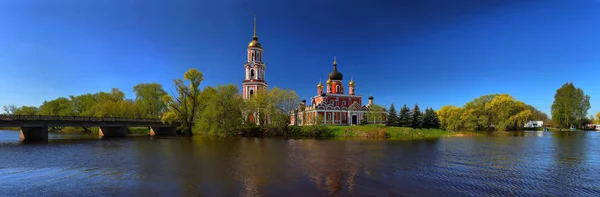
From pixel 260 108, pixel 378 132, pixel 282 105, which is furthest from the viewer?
pixel 282 105

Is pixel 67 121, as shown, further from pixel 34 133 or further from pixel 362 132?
pixel 362 132

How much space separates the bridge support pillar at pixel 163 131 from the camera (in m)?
57.7

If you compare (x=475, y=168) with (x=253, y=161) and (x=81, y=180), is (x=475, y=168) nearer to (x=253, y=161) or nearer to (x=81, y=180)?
(x=253, y=161)

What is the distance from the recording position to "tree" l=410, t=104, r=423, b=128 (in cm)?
5631

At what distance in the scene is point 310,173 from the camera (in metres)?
15.4

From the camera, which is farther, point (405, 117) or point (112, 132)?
point (405, 117)

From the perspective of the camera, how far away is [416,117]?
56875 mm

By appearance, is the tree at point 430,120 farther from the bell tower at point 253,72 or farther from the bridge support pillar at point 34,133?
the bridge support pillar at point 34,133

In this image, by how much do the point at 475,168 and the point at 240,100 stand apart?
3942 cm

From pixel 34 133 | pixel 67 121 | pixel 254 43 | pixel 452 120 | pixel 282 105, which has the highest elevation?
pixel 254 43

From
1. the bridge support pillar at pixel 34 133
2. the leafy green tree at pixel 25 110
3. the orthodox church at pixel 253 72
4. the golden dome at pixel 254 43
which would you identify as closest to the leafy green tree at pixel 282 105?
the orthodox church at pixel 253 72

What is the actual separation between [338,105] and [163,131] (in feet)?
126

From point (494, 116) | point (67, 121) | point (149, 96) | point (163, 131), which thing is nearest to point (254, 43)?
point (163, 131)

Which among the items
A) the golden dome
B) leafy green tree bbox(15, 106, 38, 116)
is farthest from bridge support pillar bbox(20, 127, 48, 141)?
leafy green tree bbox(15, 106, 38, 116)
